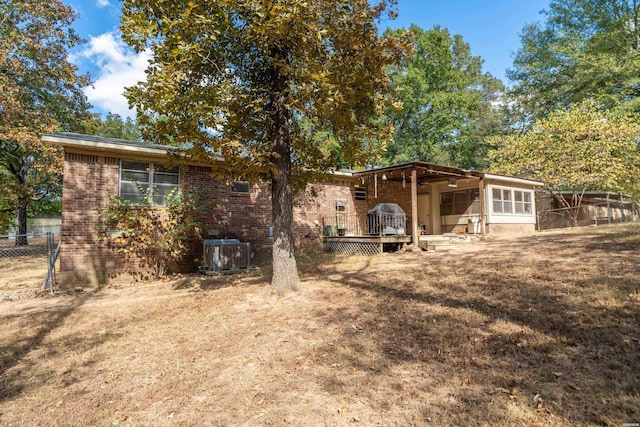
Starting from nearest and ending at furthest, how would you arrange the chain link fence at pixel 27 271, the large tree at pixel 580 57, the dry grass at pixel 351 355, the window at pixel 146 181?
the dry grass at pixel 351 355 < the chain link fence at pixel 27 271 < the window at pixel 146 181 < the large tree at pixel 580 57

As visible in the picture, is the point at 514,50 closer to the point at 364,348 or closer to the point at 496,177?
the point at 496,177

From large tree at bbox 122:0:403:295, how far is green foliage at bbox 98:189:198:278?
3681 mm

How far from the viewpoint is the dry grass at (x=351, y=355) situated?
2.80 m

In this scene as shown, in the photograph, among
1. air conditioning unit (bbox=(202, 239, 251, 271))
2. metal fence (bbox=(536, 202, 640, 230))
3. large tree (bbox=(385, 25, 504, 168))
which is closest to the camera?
air conditioning unit (bbox=(202, 239, 251, 271))

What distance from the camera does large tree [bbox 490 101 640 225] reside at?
17328mm

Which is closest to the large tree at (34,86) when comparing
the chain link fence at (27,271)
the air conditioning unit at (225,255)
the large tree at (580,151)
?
the chain link fence at (27,271)

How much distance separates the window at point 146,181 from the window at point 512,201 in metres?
14.7

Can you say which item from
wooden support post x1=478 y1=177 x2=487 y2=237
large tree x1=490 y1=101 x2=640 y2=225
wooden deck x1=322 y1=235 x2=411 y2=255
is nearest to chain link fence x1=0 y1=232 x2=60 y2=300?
wooden deck x1=322 y1=235 x2=411 y2=255

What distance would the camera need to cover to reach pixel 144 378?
3676 millimetres

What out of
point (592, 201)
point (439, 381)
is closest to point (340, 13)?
point (439, 381)

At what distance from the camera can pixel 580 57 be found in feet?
70.1

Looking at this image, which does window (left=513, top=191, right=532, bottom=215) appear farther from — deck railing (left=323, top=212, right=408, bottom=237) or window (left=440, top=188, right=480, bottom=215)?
deck railing (left=323, top=212, right=408, bottom=237)

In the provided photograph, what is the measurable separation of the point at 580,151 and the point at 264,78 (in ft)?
58.8

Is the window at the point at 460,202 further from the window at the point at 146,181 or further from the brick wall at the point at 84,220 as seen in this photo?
the brick wall at the point at 84,220
